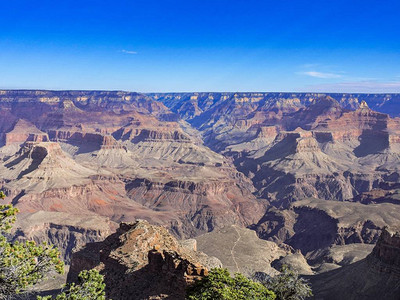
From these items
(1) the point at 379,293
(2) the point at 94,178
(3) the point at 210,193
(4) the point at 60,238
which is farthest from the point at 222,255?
(2) the point at 94,178

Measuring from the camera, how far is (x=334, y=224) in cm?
13588

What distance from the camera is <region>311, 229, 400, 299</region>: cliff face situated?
67125mm

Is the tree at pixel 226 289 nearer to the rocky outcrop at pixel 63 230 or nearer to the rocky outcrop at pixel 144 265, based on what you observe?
the rocky outcrop at pixel 144 265

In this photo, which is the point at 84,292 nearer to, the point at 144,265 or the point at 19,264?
the point at 19,264

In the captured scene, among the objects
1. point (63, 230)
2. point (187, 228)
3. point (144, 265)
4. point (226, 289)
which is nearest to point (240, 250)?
point (144, 265)

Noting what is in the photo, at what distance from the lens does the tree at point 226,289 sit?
29344mm

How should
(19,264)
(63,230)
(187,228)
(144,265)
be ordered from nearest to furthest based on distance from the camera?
(19,264) → (144,265) → (63,230) → (187,228)

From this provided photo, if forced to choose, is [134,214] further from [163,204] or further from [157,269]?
[157,269]

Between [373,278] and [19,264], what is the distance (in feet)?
217

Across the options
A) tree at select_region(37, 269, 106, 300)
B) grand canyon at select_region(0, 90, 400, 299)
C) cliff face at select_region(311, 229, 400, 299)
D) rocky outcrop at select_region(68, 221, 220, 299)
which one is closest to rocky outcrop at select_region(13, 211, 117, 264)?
grand canyon at select_region(0, 90, 400, 299)

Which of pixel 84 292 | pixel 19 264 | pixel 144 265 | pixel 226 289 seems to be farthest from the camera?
pixel 144 265

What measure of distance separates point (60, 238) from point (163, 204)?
54.9m

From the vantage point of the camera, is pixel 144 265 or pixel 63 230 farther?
pixel 63 230

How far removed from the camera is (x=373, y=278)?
70.4 m
